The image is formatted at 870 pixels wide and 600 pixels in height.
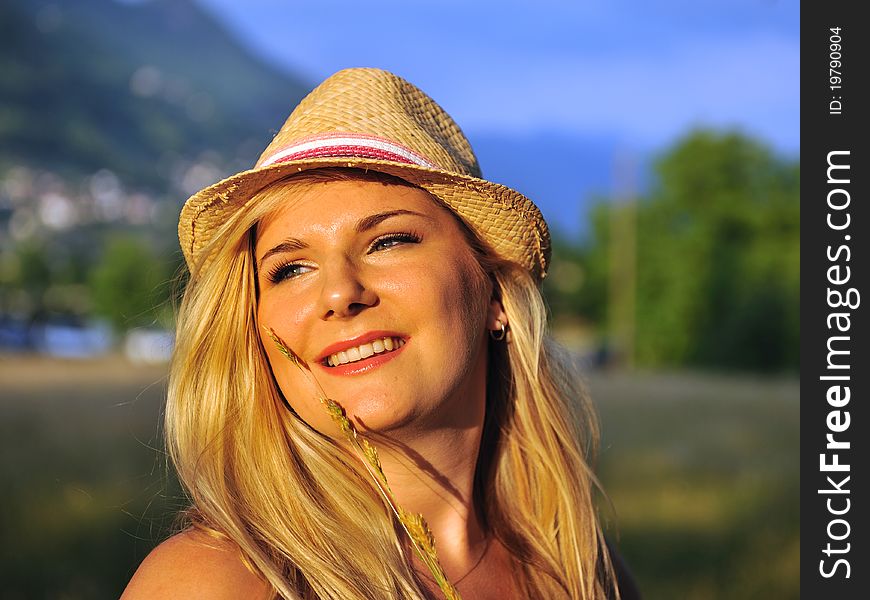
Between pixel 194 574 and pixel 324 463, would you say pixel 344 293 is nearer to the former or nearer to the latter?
pixel 324 463

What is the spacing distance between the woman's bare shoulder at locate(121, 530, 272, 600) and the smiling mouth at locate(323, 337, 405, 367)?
45 centimetres

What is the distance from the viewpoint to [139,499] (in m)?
6.30

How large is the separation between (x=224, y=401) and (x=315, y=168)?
569 mm

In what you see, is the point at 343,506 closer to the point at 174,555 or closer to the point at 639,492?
the point at 174,555

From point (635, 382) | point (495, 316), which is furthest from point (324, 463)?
point (635, 382)

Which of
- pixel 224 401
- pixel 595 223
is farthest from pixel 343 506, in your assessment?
pixel 595 223

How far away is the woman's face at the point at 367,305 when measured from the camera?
6.63ft

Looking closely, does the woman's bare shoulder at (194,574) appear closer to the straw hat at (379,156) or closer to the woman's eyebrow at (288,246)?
the woman's eyebrow at (288,246)

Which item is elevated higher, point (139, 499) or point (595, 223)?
point (595, 223)

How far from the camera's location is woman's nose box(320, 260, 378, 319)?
1986mm

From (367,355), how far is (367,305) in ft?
0.35

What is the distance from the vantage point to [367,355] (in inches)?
80.0

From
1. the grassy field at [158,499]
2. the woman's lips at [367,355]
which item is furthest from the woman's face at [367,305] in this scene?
the grassy field at [158,499]
